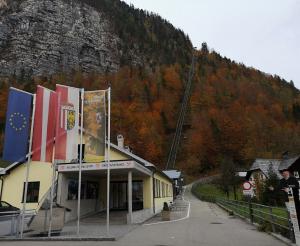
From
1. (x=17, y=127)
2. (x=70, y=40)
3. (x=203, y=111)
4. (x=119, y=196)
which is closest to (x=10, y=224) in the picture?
(x=17, y=127)

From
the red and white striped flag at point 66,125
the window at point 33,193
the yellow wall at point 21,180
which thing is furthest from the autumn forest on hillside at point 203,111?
the red and white striped flag at point 66,125

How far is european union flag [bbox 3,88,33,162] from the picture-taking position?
1332cm

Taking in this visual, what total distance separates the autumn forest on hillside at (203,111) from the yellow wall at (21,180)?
3949 cm

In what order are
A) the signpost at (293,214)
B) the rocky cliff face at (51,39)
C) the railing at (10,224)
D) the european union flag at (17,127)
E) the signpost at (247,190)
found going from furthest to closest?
1. the rocky cliff face at (51,39)
2. the signpost at (247,190)
3. the railing at (10,224)
4. the european union flag at (17,127)
5. the signpost at (293,214)

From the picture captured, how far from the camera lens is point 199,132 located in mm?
86812

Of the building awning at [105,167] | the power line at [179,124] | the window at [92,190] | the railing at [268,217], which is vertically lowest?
the railing at [268,217]

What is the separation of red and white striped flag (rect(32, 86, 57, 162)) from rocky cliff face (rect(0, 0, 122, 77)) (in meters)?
95.0

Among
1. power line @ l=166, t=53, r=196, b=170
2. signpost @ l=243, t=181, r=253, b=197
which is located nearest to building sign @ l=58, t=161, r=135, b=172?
signpost @ l=243, t=181, r=253, b=197

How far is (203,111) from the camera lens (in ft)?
311

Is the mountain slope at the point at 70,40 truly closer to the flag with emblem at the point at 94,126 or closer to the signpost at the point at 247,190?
the flag with emblem at the point at 94,126

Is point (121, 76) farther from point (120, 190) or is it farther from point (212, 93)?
point (120, 190)

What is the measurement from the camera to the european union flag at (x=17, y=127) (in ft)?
43.7

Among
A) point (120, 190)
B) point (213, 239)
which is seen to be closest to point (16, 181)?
point (120, 190)

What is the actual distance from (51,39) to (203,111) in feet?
179
